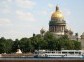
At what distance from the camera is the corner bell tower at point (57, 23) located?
6924 inches

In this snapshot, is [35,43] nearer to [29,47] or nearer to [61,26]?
[29,47]

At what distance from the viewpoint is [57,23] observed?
176m

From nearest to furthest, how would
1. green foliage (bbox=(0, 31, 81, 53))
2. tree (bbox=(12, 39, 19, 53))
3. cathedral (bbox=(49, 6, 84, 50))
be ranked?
1. green foliage (bbox=(0, 31, 81, 53))
2. tree (bbox=(12, 39, 19, 53))
3. cathedral (bbox=(49, 6, 84, 50))

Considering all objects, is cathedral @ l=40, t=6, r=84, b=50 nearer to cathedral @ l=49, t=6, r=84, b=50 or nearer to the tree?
cathedral @ l=49, t=6, r=84, b=50

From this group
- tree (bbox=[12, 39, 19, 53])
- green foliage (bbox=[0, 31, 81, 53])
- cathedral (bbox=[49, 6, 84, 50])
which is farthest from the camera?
cathedral (bbox=[49, 6, 84, 50])

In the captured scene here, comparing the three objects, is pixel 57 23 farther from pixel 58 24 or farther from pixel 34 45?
pixel 34 45

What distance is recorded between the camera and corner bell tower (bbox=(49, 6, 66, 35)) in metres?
176

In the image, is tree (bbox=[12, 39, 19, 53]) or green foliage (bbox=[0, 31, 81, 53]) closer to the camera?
green foliage (bbox=[0, 31, 81, 53])

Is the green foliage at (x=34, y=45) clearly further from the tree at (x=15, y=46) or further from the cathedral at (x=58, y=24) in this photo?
the cathedral at (x=58, y=24)

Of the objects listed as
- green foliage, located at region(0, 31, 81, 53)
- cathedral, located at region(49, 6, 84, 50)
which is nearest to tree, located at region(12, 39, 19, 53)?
green foliage, located at region(0, 31, 81, 53)

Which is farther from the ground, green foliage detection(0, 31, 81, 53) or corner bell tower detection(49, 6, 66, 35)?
corner bell tower detection(49, 6, 66, 35)

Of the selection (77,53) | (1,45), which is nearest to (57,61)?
(77,53)

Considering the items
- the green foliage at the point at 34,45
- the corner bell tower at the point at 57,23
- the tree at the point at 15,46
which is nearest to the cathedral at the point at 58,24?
the corner bell tower at the point at 57,23

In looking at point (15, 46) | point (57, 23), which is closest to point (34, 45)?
point (15, 46)
